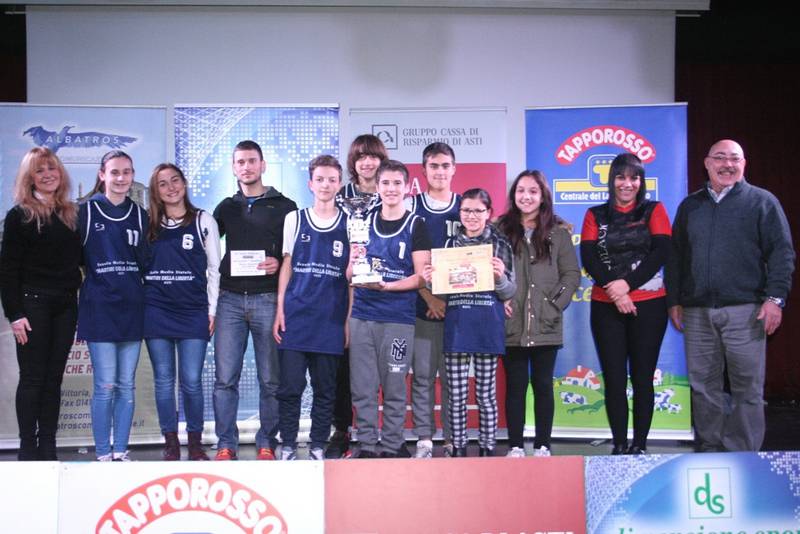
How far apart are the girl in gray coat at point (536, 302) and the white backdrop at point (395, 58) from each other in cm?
124

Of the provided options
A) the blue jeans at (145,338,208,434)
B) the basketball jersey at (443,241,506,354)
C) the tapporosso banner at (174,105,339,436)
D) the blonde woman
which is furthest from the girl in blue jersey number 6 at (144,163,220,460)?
the basketball jersey at (443,241,506,354)

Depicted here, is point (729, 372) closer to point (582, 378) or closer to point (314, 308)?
point (582, 378)

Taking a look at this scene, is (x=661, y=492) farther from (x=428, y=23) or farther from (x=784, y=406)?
(x=784, y=406)

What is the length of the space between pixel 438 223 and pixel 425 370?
81 centimetres

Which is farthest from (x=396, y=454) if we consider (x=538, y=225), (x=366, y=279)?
(x=538, y=225)

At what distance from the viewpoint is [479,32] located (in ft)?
17.6

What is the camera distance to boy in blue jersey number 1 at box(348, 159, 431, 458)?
12.8 ft

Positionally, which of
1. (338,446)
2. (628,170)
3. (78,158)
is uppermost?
(78,158)

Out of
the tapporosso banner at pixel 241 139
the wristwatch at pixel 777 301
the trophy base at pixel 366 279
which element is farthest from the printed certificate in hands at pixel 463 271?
the tapporosso banner at pixel 241 139

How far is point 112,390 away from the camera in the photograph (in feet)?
13.0

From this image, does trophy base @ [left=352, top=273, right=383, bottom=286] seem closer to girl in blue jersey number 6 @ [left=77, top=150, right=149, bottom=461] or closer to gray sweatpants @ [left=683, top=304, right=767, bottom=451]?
girl in blue jersey number 6 @ [left=77, top=150, right=149, bottom=461]

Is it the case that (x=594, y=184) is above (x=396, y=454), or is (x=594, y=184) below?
above

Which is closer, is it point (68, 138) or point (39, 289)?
point (39, 289)

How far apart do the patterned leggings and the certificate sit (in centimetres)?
111
